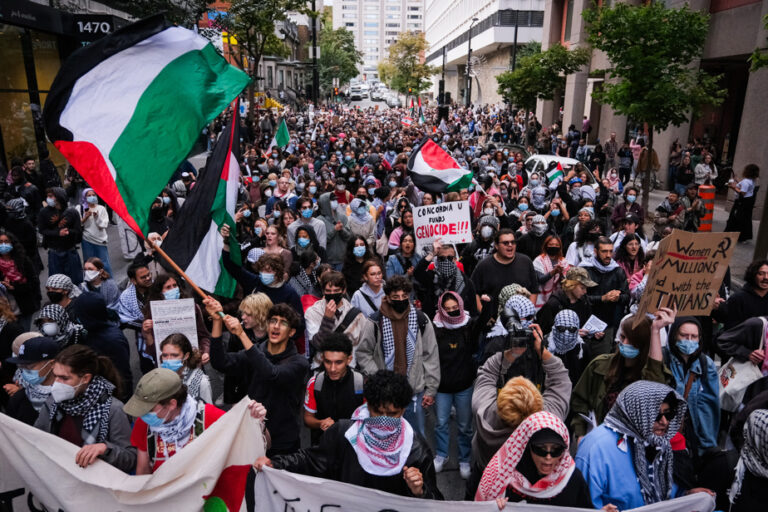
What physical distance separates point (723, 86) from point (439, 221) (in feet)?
62.9

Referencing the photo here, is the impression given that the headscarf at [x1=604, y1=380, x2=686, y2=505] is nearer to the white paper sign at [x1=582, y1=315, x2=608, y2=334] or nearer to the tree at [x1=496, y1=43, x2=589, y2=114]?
the white paper sign at [x1=582, y1=315, x2=608, y2=334]

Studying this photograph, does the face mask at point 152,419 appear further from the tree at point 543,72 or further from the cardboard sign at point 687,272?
the tree at point 543,72

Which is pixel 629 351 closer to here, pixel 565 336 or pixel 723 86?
pixel 565 336

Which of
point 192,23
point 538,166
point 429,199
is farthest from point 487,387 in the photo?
point 192,23

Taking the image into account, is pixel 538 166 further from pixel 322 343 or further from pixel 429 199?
pixel 322 343

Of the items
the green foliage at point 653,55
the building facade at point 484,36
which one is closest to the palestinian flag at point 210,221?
the green foliage at point 653,55

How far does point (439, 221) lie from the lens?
707 centimetres

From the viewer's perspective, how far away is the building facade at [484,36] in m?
51.8

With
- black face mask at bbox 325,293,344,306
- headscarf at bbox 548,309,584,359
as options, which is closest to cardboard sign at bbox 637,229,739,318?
headscarf at bbox 548,309,584,359

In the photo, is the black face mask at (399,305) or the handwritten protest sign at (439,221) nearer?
the black face mask at (399,305)

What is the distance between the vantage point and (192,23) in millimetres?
16891

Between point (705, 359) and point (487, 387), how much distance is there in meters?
1.57

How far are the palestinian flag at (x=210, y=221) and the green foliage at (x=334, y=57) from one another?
224 feet

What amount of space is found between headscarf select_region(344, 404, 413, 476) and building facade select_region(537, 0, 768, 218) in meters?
13.5
